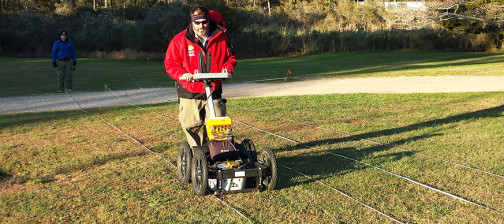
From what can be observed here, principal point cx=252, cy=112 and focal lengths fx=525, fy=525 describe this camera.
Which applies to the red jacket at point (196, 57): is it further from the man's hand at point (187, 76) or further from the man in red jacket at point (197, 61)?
the man's hand at point (187, 76)

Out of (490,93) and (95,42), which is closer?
(490,93)

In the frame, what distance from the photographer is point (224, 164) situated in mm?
5703

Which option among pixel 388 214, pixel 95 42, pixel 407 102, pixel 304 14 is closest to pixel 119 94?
pixel 407 102

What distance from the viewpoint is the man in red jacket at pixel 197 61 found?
605 centimetres

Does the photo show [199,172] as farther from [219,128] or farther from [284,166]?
[284,166]

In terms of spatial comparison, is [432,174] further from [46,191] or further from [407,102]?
[407,102]

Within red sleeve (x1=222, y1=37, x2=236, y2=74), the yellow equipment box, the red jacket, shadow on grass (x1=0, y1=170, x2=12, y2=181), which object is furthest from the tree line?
shadow on grass (x1=0, y1=170, x2=12, y2=181)

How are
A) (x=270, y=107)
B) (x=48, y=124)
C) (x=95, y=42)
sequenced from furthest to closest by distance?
(x=95, y=42)
(x=270, y=107)
(x=48, y=124)

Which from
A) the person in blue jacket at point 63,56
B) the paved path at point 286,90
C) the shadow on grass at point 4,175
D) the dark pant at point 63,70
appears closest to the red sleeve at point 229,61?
the shadow on grass at point 4,175

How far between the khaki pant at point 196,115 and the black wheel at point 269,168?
0.82 m

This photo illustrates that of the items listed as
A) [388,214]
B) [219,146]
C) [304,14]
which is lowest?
[388,214]

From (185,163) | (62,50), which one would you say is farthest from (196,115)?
(62,50)

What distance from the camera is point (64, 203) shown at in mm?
5621

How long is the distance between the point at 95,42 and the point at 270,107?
38024mm
